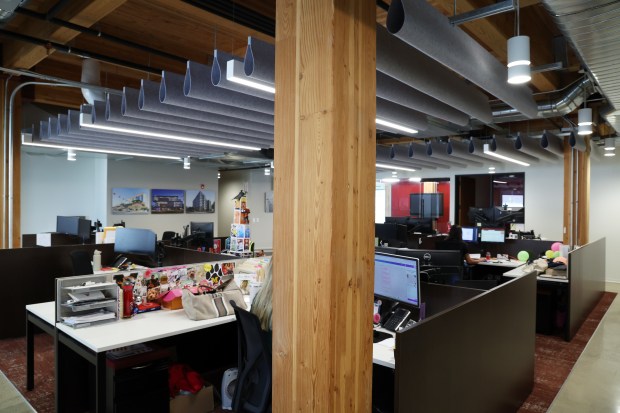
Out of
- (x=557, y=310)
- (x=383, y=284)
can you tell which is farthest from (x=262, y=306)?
(x=557, y=310)

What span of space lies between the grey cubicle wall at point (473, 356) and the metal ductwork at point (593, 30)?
1852 millimetres

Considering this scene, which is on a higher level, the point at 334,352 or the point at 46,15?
the point at 46,15

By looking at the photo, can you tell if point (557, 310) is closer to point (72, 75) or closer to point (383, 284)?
point (383, 284)

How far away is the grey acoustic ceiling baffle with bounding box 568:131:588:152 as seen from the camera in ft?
23.6

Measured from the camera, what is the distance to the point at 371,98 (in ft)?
5.98

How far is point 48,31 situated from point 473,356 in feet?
16.1

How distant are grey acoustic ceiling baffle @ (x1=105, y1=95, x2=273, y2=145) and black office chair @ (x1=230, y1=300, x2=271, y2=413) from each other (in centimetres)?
355

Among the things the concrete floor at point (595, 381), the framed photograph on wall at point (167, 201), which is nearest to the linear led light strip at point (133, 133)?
the framed photograph on wall at point (167, 201)

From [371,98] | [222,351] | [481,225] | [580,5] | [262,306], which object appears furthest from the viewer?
[481,225]

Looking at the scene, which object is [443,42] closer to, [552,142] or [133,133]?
[133,133]

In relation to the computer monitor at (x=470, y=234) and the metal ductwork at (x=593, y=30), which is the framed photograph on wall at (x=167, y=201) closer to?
the computer monitor at (x=470, y=234)

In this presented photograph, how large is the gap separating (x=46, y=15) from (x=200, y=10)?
56.3 inches

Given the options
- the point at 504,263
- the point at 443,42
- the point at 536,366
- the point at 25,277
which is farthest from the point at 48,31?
the point at 504,263

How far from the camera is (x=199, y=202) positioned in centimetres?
1304
